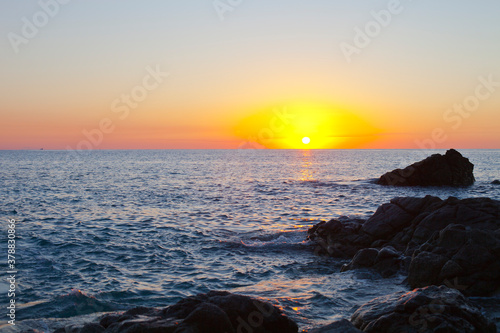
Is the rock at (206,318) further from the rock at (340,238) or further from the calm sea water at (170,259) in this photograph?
the rock at (340,238)

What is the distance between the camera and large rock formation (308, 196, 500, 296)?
12.7 m

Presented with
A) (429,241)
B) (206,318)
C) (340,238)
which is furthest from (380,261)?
(206,318)

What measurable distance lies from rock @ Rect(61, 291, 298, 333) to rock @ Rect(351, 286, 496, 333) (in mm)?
1910

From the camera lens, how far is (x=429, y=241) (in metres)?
14.8

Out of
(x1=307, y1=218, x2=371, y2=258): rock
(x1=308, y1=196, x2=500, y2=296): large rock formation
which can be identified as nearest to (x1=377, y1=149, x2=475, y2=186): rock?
(x1=308, y1=196, x2=500, y2=296): large rock formation

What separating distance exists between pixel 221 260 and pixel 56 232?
11.6m

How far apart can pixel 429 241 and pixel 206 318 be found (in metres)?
9.96

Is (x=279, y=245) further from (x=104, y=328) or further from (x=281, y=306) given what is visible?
(x=104, y=328)

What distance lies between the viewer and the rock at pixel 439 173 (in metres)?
52.1

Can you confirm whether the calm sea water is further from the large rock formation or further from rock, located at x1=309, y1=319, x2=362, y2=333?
rock, located at x1=309, y1=319, x2=362, y2=333

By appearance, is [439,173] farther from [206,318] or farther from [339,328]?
[206,318]

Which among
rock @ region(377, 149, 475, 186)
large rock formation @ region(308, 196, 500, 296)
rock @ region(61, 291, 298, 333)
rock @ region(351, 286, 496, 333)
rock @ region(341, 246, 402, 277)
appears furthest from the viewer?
rock @ region(377, 149, 475, 186)

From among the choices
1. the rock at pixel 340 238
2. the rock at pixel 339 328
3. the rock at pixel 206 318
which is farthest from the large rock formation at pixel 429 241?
the rock at pixel 206 318

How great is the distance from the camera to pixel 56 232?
2367cm
